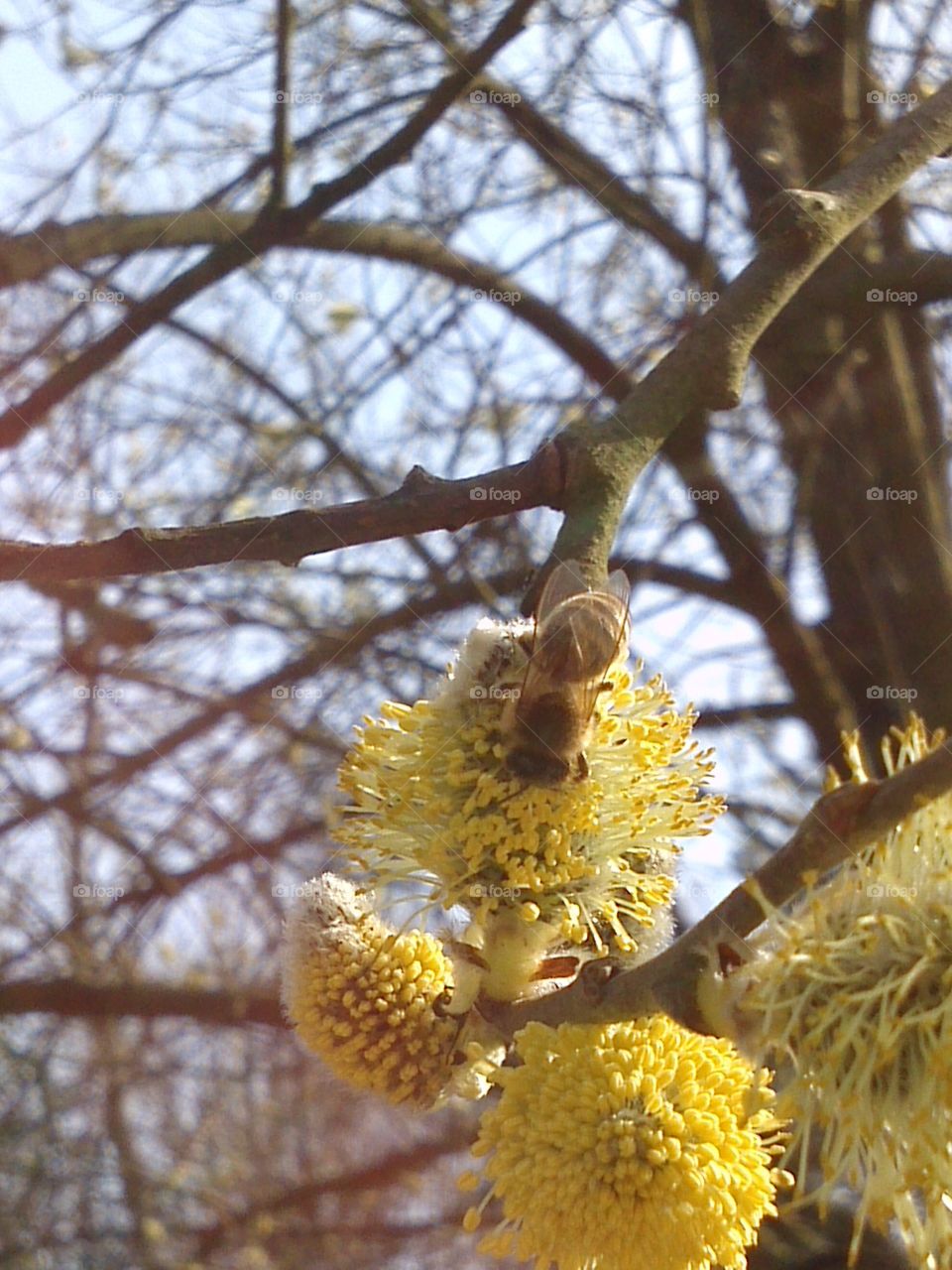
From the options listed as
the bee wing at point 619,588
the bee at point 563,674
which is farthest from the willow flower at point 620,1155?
the bee wing at point 619,588

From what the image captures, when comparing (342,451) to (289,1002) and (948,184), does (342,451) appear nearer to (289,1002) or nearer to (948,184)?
(948,184)

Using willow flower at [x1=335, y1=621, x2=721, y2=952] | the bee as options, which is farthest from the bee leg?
the bee

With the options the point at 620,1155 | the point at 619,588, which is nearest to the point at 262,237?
the point at 619,588

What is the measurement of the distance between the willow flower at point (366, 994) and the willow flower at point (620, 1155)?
116mm

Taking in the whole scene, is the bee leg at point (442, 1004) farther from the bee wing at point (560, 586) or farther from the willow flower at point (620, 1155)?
the bee wing at point (560, 586)

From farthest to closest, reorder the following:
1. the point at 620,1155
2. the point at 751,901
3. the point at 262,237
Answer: the point at 262,237 → the point at 620,1155 → the point at 751,901

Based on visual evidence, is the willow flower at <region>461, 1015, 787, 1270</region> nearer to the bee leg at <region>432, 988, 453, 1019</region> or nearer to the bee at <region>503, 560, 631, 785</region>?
the bee leg at <region>432, 988, 453, 1019</region>

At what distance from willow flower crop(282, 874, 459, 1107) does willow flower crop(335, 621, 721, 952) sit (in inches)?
2.8

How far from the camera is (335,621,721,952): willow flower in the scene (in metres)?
1.33

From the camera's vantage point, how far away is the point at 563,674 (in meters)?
1.25

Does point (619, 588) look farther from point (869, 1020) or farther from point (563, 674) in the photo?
point (869, 1020)

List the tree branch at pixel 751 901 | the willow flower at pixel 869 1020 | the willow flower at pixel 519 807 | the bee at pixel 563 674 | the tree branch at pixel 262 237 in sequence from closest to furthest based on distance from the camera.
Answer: the tree branch at pixel 751 901, the willow flower at pixel 869 1020, the bee at pixel 563 674, the willow flower at pixel 519 807, the tree branch at pixel 262 237

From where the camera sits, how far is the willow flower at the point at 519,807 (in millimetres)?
1326

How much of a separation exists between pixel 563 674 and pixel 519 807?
0.47ft
